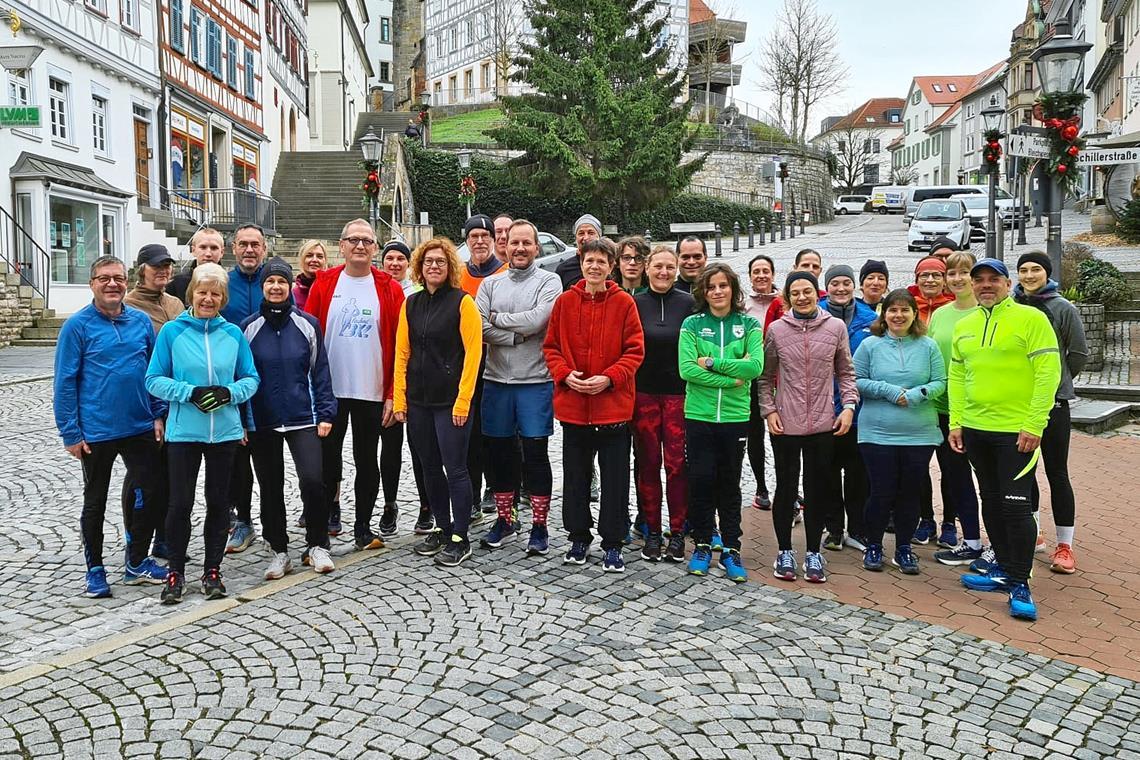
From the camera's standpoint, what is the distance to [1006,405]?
540cm

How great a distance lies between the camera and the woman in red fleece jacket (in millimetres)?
5758

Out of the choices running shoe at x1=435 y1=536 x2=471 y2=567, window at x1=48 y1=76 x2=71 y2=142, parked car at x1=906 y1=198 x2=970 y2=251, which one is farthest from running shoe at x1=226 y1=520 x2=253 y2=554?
parked car at x1=906 y1=198 x2=970 y2=251

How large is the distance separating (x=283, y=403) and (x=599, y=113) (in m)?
29.0

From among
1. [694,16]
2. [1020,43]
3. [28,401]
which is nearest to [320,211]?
[28,401]

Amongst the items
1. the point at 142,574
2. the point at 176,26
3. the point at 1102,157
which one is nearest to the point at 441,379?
the point at 142,574

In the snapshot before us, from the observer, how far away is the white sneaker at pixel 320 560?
5.75 metres

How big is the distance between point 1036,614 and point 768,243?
35121 mm

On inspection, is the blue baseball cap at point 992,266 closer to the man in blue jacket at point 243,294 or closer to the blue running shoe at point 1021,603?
the blue running shoe at point 1021,603

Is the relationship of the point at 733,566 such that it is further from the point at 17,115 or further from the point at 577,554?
the point at 17,115

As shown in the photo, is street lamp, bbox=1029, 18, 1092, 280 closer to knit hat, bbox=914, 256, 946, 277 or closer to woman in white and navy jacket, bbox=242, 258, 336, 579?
knit hat, bbox=914, 256, 946, 277

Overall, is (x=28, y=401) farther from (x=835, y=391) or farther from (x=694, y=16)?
(x=694, y=16)

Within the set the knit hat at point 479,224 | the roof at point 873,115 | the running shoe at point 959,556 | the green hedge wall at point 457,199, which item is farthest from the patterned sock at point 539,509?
the roof at point 873,115

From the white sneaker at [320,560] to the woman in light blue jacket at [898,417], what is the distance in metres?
3.16

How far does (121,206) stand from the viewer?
2238cm
